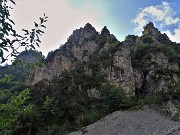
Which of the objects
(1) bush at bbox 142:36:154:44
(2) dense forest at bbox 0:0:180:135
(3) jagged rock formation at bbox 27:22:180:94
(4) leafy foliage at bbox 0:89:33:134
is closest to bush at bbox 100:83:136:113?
(2) dense forest at bbox 0:0:180:135

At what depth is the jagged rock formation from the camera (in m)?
71.1

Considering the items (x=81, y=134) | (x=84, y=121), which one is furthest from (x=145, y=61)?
(x=81, y=134)

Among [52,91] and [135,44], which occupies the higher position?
[135,44]

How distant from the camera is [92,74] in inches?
2840

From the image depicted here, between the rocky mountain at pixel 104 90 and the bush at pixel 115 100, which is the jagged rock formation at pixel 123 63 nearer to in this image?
the rocky mountain at pixel 104 90

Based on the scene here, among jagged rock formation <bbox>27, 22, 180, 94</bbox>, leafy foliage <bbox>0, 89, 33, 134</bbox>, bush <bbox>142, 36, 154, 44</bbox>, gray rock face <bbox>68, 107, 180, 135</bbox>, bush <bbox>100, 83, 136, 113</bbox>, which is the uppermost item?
bush <bbox>142, 36, 154, 44</bbox>

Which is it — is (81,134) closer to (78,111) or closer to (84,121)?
(84,121)

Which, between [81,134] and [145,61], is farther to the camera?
[145,61]

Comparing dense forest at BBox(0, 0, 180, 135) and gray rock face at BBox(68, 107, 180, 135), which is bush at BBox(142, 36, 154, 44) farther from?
gray rock face at BBox(68, 107, 180, 135)

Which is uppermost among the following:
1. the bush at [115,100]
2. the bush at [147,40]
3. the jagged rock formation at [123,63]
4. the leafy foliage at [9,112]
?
the bush at [147,40]

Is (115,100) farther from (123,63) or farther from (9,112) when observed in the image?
(9,112)

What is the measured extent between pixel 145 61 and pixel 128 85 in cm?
1089

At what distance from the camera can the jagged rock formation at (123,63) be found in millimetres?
71106

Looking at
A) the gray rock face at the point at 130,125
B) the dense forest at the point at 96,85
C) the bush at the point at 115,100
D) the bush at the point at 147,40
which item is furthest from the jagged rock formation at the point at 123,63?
the gray rock face at the point at 130,125
